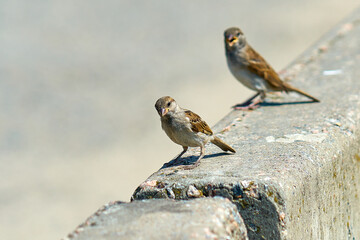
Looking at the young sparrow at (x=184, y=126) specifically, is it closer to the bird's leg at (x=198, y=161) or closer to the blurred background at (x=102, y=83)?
the bird's leg at (x=198, y=161)

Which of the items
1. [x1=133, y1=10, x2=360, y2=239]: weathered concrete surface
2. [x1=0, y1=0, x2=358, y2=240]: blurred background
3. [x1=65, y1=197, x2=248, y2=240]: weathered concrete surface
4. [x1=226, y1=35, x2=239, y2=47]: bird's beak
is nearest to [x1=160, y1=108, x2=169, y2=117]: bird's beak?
[x1=133, y1=10, x2=360, y2=239]: weathered concrete surface

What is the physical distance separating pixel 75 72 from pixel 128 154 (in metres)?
2.92

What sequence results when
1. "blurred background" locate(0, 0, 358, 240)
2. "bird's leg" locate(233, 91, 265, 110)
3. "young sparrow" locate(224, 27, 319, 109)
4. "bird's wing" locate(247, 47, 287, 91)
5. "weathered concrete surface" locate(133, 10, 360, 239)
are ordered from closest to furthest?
"weathered concrete surface" locate(133, 10, 360, 239) < "bird's leg" locate(233, 91, 265, 110) < "bird's wing" locate(247, 47, 287, 91) < "young sparrow" locate(224, 27, 319, 109) < "blurred background" locate(0, 0, 358, 240)

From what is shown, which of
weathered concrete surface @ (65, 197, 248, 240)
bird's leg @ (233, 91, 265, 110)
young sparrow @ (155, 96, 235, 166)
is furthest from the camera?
bird's leg @ (233, 91, 265, 110)

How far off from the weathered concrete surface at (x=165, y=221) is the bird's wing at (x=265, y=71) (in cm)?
282

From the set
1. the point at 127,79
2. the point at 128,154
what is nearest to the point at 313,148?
the point at 128,154

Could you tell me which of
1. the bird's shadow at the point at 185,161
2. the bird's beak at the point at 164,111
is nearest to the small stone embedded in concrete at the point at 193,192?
the bird's shadow at the point at 185,161

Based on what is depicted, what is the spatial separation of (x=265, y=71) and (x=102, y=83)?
5.16 metres

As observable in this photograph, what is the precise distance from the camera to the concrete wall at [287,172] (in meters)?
2.40

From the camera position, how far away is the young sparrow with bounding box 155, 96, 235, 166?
3.22m

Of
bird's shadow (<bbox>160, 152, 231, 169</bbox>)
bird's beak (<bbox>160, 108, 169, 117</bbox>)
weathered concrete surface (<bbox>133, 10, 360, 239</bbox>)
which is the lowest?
weathered concrete surface (<bbox>133, 10, 360, 239</bbox>)

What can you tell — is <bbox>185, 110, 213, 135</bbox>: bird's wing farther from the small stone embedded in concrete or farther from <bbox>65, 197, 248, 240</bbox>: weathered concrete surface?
<bbox>65, 197, 248, 240</bbox>: weathered concrete surface

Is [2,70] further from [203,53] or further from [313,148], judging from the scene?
[313,148]

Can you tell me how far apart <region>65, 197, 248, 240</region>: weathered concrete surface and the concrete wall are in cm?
25
